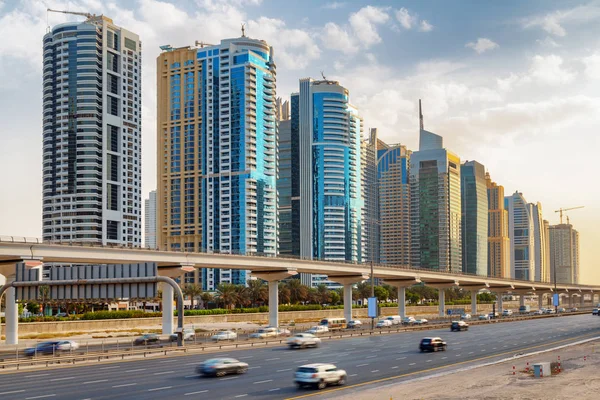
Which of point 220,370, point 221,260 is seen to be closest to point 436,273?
point 221,260

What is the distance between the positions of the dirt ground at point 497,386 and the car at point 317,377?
2.00 metres

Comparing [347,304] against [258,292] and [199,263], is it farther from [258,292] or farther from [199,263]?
[199,263]

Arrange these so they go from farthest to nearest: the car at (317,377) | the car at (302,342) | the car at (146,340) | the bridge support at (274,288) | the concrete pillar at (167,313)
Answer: the bridge support at (274,288) → the concrete pillar at (167,313) → the car at (302,342) → the car at (146,340) → the car at (317,377)

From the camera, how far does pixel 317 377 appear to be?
38406 mm

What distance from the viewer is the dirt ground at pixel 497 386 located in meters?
35.2

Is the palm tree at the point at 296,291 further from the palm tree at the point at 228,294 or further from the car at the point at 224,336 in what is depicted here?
the car at the point at 224,336

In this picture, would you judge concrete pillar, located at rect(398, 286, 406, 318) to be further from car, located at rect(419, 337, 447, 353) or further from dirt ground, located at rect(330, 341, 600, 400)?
dirt ground, located at rect(330, 341, 600, 400)

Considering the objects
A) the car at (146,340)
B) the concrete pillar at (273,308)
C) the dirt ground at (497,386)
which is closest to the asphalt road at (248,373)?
the dirt ground at (497,386)

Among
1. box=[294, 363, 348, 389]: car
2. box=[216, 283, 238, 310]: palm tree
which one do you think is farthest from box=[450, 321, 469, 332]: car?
box=[294, 363, 348, 389]: car

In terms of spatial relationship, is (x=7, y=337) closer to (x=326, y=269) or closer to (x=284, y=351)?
(x=284, y=351)

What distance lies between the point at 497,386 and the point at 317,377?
33.3 ft

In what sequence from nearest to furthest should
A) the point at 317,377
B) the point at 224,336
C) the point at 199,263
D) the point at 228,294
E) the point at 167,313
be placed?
the point at 317,377 → the point at 224,336 → the point at 167,313 → the point at 199,263 → the point at 228,294

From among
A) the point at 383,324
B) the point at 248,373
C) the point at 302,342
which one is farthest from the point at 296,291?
the point at 248,373

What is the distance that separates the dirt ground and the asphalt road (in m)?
3.13
